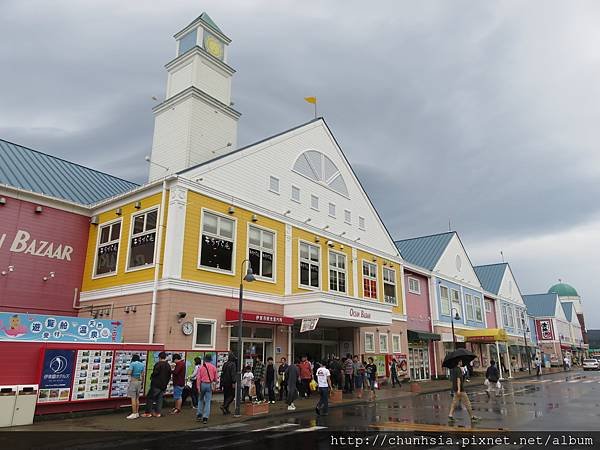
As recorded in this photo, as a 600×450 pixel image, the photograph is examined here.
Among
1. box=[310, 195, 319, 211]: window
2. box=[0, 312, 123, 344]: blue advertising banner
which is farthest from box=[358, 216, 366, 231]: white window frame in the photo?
box=[0, 312, 123, 344]: blue advertising banner

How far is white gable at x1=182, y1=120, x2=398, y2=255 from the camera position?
1939cm

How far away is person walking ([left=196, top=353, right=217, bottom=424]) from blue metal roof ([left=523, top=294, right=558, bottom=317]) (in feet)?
238

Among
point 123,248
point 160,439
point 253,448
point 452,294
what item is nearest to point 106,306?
point 123,248

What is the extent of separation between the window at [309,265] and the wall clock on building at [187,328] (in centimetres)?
702

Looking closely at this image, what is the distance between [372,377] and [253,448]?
15.0 m

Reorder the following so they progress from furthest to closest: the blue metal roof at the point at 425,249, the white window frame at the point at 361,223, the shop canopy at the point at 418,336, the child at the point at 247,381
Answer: the blue metal roof at the point at 425,249 → the shop canopy at the point at 418,336 → the white window frame at the point at 361,223 → the child at the point at 247,381

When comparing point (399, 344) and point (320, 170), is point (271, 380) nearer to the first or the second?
point (320, 170)

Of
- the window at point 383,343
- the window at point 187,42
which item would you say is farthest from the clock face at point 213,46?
the window at point 383,343

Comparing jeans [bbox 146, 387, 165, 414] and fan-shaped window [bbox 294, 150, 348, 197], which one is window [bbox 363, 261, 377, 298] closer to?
→ fan-shaped window [bbox 294, 150, 348, 197]

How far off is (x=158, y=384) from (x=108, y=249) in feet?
26.3

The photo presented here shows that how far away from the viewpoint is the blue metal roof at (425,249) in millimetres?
36750

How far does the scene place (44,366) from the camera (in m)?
12.2

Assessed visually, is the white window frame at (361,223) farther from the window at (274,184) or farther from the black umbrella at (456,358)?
the black umbrella at (456,358)

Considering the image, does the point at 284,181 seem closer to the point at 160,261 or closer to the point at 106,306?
the point at 160,261
